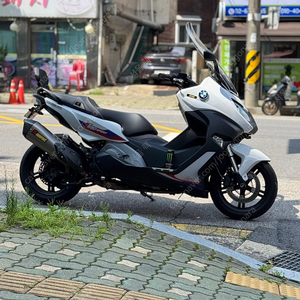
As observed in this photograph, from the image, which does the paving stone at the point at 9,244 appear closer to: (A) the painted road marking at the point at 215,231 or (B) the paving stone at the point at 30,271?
(B) the paving stone at the point at 30,271

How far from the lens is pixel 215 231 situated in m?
6.03

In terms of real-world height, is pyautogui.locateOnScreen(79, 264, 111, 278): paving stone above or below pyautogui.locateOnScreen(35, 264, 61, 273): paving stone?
below

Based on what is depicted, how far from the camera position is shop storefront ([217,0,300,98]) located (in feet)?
71.9

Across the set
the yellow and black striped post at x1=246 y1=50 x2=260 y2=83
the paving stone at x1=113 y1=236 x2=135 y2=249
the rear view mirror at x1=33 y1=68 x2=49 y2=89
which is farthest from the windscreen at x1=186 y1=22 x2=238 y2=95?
the yellow and black striped post at x1=246 y1=50 x2=260 y2=83

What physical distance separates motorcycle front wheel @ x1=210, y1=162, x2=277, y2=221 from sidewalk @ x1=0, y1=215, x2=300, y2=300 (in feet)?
3.78

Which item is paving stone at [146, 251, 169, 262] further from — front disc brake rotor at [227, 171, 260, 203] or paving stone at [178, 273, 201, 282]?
front disc brake rotor at [227, 171, 260, 203]

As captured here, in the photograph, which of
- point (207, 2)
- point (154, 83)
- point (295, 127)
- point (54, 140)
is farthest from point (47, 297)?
point (207, 2)

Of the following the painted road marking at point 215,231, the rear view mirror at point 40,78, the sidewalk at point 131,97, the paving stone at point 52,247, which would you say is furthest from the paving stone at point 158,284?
the sidewalk at point 131,97

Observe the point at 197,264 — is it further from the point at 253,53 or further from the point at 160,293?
the point at 253,53

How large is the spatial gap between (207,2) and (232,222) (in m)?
32.3

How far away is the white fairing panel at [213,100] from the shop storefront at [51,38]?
18.6 m

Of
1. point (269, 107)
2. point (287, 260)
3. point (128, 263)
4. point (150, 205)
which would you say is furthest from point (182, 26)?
point (128, 263)

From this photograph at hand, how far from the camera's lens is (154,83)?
25.6 m

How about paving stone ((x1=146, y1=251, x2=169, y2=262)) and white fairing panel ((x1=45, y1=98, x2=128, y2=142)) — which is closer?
paving stone ((x1=146, y1=251, x2=169, y2=262))
